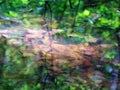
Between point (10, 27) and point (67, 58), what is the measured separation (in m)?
0.40

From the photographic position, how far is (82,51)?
63.7 inches

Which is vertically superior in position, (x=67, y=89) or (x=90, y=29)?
(x=90, y=29)

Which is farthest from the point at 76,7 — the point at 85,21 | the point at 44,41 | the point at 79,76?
the point at 44,41

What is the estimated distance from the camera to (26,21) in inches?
65.7

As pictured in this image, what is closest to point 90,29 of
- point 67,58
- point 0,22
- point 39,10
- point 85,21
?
point 85,21

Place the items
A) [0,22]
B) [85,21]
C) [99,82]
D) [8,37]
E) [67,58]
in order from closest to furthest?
[8,37]
[67,58]
[0,22]
[99,82]
[85,21]

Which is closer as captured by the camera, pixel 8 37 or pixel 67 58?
pixel 8 37

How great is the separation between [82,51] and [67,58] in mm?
113

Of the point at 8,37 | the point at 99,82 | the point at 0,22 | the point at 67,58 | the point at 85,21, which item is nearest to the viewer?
the point at 8,37

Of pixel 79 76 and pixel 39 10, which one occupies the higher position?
pixel 39 10

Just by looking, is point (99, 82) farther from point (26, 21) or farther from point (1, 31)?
point (1, 31)

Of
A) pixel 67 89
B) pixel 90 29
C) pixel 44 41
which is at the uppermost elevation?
pixel 44 41

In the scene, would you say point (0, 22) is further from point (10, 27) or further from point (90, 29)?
point (90, 29)

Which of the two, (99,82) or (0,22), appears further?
(99,82)
